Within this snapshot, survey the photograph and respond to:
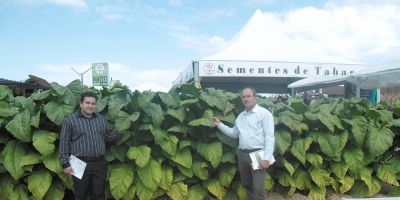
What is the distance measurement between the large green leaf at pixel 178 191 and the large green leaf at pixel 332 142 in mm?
1762

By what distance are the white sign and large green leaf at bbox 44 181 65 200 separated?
983 centimetres

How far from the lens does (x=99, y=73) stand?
47.6 feet

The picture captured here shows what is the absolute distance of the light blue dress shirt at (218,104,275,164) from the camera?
4.25m

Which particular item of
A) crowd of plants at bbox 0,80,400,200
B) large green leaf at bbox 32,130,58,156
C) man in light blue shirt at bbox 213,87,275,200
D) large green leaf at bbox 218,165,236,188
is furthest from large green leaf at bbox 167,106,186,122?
large green leaf at bbox 32,130,58,156

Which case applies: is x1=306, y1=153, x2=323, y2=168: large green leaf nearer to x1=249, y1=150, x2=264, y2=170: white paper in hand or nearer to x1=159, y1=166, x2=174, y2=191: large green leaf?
x1=249, y1=150, x2=264, y2=170: white paper in hand

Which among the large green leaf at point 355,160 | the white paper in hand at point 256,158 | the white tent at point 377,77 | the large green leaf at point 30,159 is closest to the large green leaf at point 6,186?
the large green leaf at point 30,159

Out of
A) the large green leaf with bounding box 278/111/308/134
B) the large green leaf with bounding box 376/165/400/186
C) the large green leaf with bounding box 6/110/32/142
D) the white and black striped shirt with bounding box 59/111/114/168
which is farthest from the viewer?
the large green leaf with bounding box 376/165/400/186

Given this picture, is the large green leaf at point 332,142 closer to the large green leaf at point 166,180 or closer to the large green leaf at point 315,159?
the large green leaf at point 315,159

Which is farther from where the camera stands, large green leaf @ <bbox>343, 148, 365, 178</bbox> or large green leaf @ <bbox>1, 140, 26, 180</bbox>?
large green leaf @ <bbox>343, 148, 365, 178</bbox>

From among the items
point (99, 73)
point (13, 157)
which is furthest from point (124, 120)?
point (99, 73)

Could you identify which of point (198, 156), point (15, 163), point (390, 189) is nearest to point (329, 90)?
point (390, 189)

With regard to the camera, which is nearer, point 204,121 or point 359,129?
point 204,121

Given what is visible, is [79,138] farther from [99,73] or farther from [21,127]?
[99,73]

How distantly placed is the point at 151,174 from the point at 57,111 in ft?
4.07
